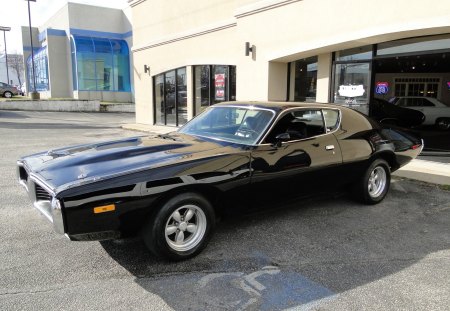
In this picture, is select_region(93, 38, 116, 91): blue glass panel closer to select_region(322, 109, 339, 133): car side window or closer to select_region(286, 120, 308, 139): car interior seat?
select_region(322, 109, 339, 133): car side window

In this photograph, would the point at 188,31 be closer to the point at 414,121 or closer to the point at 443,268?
the point at 414,121

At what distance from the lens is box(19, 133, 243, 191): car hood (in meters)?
3.40

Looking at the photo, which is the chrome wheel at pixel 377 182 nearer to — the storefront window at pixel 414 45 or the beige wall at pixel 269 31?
the beige wall at pixel 269 31

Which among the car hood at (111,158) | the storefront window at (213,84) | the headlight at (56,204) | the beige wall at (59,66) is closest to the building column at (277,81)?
the storefront window at (213,84)

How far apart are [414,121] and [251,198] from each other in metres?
12.5

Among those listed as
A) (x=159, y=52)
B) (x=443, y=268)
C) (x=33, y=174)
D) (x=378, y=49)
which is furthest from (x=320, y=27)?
(x=159, y=52)

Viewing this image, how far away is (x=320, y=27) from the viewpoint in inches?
361

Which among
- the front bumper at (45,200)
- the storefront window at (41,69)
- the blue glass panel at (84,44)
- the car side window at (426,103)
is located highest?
the blue glass panel at (84,44)

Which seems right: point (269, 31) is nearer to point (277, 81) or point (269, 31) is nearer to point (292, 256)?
point (277, 81)

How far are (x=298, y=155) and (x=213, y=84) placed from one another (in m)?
9.72

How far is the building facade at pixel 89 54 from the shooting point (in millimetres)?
34375

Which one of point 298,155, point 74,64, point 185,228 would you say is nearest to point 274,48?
point 298,155

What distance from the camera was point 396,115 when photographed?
13.3 m

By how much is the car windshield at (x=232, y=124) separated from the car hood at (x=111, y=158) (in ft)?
0.73
